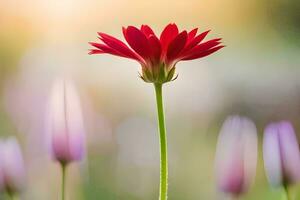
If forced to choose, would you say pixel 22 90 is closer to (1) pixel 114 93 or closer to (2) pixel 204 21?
(1) pixel 114 93

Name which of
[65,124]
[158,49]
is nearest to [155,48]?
[158,49]

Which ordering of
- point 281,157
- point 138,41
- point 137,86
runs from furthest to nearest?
point 137,86 → point 281,157 → point 138,41

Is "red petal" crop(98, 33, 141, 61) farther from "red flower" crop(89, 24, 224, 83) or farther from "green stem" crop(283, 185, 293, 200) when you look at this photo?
"green stem" crop(283, 185, 293, 200)

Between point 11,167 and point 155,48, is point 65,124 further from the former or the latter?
point 155,48

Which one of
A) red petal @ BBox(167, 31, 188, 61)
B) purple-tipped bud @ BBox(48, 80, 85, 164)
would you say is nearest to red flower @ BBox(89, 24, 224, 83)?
red petal @ BBox(167, 31, 188, 61)

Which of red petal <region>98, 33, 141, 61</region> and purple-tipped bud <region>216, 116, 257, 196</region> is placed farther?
purple-tipped bud <region>216, 116, 257, 196</region>

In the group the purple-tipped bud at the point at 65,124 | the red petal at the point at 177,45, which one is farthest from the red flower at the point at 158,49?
the purple-tipped bud at the point at 65,124

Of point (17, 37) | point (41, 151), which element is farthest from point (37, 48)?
point (41, 151)
